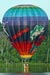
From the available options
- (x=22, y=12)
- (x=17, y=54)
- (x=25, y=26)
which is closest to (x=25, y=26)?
(x=25, y=26)

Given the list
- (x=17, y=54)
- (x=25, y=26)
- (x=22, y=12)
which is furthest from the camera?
(x=17, y=54)

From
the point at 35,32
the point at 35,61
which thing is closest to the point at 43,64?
the point at 35,61

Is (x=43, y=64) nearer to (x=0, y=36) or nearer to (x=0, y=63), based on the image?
(x=0, y=63)

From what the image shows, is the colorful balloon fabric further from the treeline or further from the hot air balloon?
the treeline

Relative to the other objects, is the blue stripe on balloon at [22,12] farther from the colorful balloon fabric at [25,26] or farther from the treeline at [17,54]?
the treeline at [17,54]

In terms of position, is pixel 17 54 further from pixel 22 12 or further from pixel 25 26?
pixel 22 12

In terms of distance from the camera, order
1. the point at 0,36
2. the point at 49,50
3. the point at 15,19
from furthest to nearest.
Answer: the point at 0,36
the point at 49,50
the point at 15,19

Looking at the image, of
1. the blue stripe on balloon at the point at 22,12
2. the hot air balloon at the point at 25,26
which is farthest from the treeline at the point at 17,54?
the blue stripe on balloon at the point at 22,12

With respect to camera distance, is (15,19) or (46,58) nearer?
(15,19)
